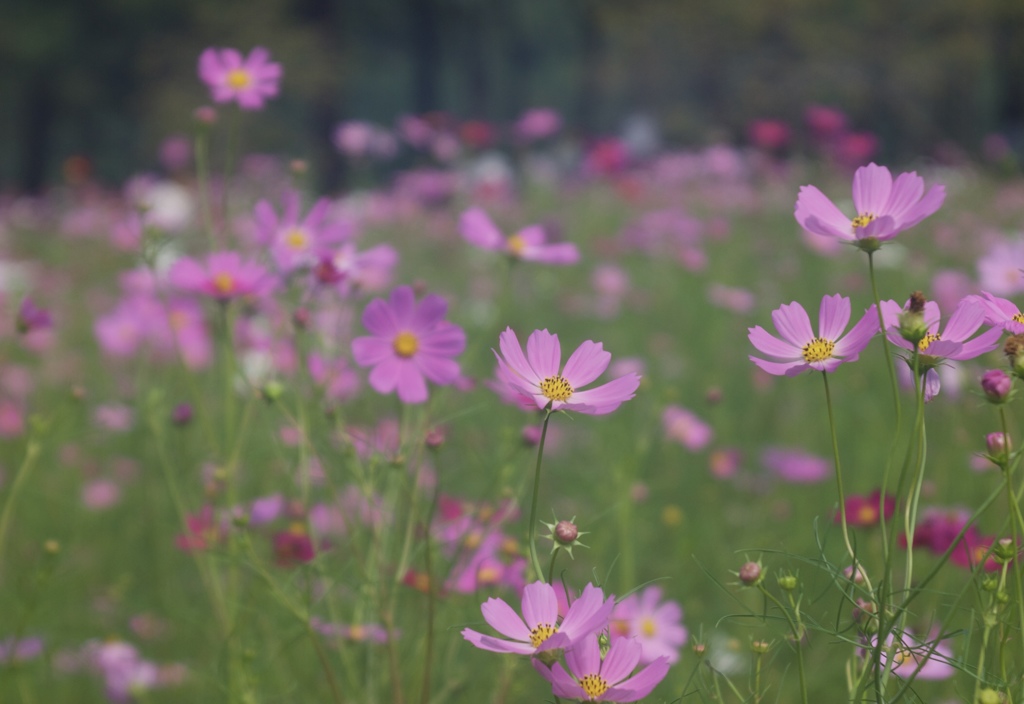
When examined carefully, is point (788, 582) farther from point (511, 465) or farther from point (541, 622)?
point (511, 465)

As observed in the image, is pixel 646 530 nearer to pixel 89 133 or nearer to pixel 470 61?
pixel 470 61

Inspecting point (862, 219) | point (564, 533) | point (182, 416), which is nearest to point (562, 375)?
point (564, 533)

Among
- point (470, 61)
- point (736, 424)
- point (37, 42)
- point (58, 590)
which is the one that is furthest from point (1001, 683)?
point (470, 61)

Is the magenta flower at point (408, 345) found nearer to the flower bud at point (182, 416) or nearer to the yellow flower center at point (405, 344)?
the yellow flower center at point (405, 344)

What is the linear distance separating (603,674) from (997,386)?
0.28 meters

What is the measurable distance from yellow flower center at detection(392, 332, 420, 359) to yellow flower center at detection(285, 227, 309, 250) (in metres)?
0.29

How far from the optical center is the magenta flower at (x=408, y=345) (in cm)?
87

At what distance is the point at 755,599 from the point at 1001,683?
0.97 meters

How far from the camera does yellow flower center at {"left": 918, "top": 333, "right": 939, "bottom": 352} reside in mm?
579

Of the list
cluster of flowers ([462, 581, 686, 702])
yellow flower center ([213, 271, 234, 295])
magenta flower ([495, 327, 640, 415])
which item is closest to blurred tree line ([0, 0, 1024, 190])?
yellow flower center ([213, 271, 234, 295])

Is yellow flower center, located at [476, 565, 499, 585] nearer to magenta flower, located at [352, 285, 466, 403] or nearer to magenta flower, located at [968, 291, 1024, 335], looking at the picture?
magenta flower, located at [352, 285, 466, 403]

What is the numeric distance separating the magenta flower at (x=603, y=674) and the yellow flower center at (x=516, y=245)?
0.66m

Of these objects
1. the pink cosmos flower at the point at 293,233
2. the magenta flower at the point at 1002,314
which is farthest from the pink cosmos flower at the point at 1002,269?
the pink cosmos flower at the point at 293,233

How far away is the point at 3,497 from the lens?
2080 mm
